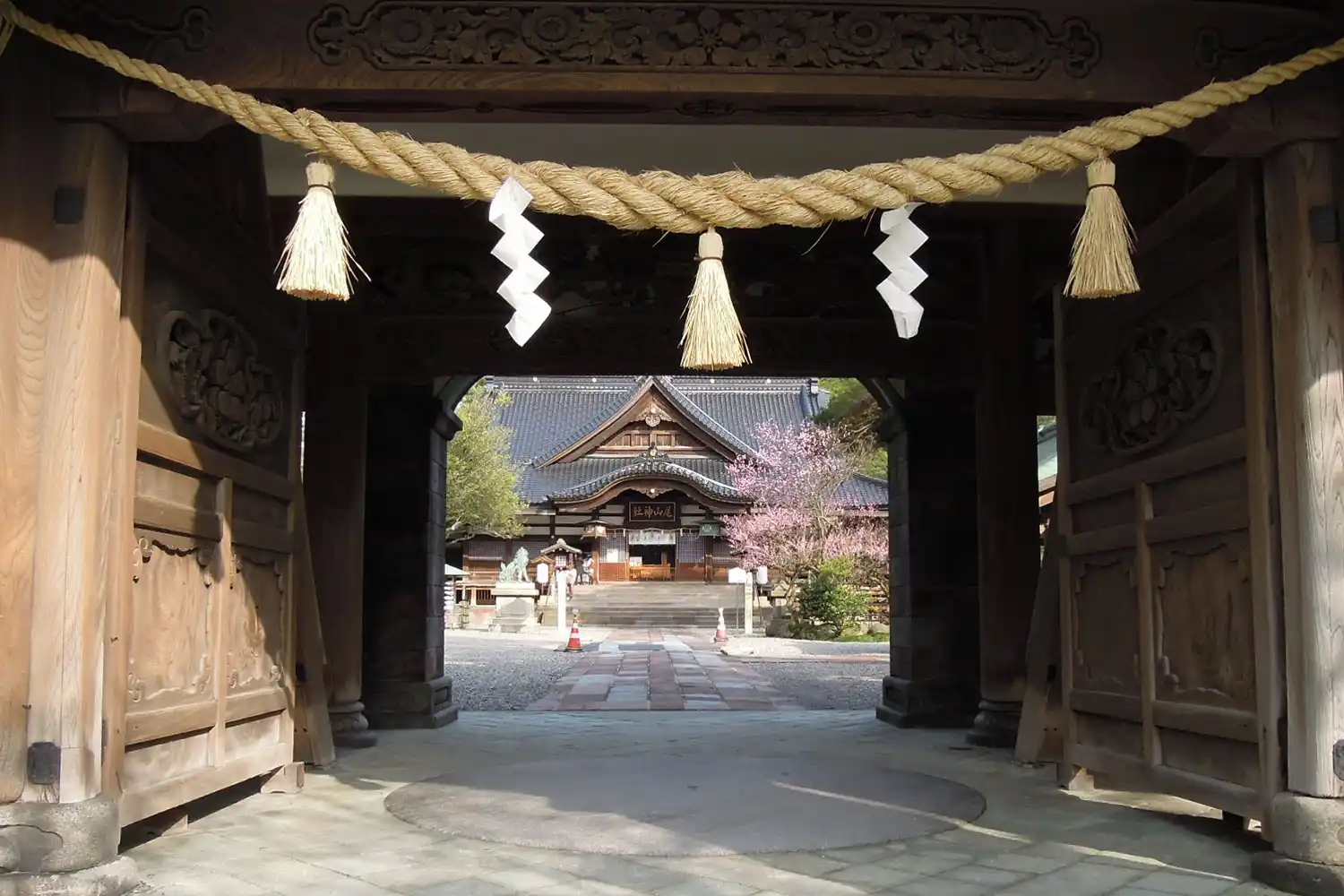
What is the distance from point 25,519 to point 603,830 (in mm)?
2113

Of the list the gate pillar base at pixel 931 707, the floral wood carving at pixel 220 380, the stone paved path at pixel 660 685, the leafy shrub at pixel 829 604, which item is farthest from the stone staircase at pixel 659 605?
the floral wood carving at pixel 220 380

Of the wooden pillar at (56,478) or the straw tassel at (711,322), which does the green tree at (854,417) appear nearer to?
the straw tassel at (711,322)

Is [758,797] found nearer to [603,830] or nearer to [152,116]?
[603,830]

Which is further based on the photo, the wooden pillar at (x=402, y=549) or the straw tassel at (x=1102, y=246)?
the wooden pillar at (x=402, y=549)

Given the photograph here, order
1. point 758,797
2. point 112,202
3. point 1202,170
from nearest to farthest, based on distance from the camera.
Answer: point 112,202, point 1202,170, point 758,797

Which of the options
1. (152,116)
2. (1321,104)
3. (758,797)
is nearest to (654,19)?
(152,116)

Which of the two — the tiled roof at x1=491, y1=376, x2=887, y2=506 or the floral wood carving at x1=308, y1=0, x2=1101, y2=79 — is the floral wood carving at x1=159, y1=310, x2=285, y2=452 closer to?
the floral wood carving at x1=308, y1=0, x2=1101, y2=79

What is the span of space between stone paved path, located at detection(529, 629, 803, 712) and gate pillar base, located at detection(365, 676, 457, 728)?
162 cm

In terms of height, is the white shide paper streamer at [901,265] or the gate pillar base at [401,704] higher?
the white shide paper streamer at [901,265]

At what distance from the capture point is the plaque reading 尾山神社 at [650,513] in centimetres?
3809

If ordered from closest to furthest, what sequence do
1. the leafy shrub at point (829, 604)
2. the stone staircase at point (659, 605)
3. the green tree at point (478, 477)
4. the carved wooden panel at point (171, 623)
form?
the carved wooden panel at point (171, 623)
the leafy shrub at point (829, 604)
the green tree at point (478, 477)
the stone staircase at point (659, 605)

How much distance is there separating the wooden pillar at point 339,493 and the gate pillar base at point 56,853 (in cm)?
343

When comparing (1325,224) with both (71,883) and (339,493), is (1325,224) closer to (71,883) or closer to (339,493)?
(71,883)

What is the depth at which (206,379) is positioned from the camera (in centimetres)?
411
